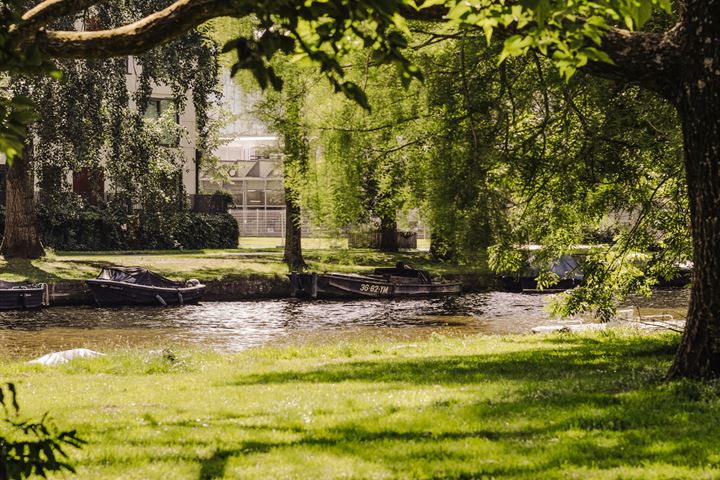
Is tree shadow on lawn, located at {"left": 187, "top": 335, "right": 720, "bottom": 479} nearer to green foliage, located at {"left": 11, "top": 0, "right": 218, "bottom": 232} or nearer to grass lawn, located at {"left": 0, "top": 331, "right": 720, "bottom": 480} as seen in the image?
grass lawn, located at {"left": 0, "top": 331, "right": 720, "bottom": 480}

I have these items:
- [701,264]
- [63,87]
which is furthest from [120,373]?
[63,87]

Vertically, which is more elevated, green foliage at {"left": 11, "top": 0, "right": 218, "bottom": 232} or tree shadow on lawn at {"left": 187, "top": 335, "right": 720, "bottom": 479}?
green foliage at {"left": 11, "top": 0, "right": 218, "bottom": 232}

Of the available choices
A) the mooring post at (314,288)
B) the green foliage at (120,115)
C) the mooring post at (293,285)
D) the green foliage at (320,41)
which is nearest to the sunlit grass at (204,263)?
the mooring post at (293,285)

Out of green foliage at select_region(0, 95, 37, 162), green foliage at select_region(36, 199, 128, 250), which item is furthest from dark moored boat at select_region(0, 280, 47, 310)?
green foliage at select_region(0, 95, 37, 162)

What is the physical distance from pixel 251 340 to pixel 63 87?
1327 cm

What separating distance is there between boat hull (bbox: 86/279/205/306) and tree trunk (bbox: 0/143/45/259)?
17.9 feet

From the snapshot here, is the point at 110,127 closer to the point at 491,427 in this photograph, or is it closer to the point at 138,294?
the point at 138,294

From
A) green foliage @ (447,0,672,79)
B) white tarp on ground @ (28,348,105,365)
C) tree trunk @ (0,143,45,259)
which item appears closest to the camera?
green foliage @ (447,0,672,79)

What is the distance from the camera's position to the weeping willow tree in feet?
103

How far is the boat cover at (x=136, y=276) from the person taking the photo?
31.9 metres

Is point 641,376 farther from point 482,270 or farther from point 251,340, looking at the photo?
point 482,270

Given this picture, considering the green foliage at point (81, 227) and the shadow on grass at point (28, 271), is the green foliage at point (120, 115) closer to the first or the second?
the shadow on grass at point (28, 271)

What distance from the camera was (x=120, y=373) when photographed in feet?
47.3

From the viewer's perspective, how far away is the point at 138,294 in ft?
105
